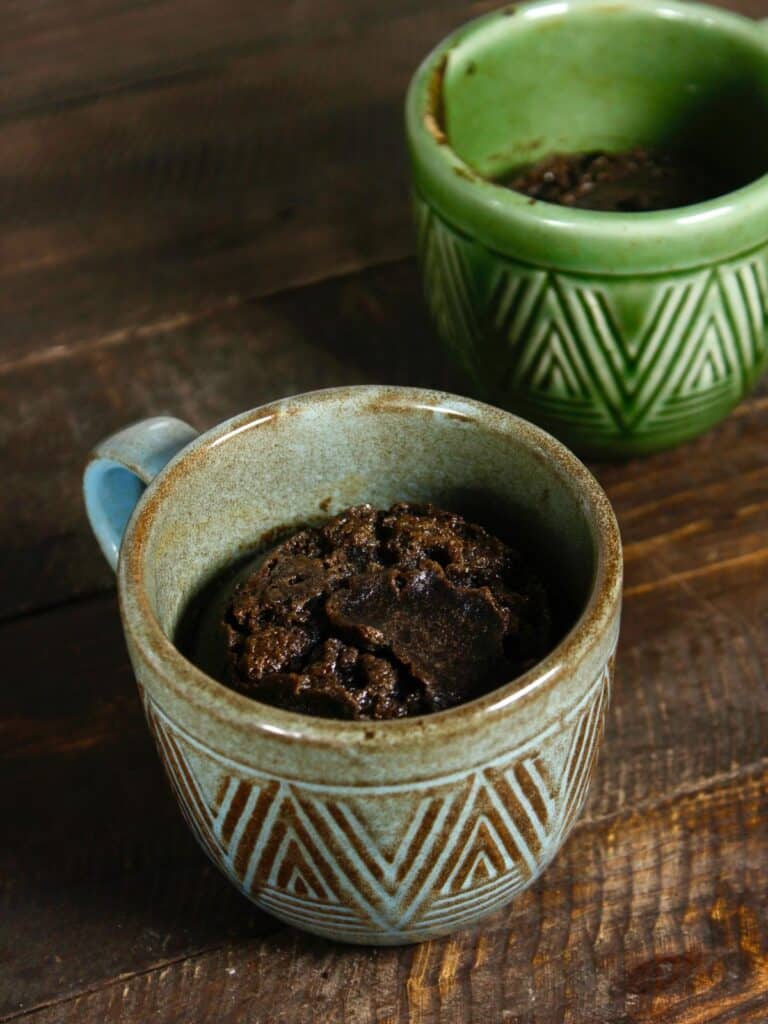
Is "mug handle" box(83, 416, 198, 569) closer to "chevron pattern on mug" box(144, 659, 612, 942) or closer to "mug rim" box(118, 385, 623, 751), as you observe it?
"mug rim" box(118, 385, 623, 751)

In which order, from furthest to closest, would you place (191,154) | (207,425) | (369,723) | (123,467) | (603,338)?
(191,154), (207,425), (603,338), (123,467), (369,723)

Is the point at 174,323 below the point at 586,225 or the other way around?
below

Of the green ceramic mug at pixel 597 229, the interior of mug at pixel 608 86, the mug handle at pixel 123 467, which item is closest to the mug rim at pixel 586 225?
the green ceramic mug at pixel 597 229

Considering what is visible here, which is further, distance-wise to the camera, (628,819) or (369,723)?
(628,819)

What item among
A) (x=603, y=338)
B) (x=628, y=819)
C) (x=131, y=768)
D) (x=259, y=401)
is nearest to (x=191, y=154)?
(x=259, y=401)

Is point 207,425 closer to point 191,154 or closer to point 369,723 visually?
point 191,154

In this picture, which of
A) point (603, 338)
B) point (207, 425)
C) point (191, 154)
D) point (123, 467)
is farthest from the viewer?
point (191, 154)
